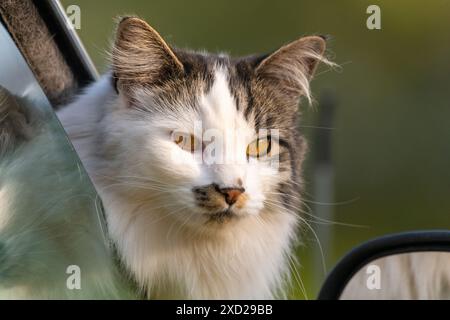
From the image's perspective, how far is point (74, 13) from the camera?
187 cm

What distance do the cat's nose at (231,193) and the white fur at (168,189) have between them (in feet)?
0.06

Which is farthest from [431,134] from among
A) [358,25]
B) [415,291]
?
[415,291]

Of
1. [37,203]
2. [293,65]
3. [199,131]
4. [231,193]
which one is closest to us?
[37,203]

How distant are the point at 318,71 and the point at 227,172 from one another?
2.39 ft

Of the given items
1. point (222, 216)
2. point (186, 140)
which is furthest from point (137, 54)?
point (222, 216)

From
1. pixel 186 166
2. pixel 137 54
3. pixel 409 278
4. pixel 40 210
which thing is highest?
pixel 137 54

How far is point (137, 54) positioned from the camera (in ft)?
5.83

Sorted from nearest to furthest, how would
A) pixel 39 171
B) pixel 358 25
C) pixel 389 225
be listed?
pixel 39 171, pixel 389 225, pixel 358 25

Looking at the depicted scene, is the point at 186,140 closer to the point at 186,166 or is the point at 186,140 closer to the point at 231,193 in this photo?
the point at 186,166

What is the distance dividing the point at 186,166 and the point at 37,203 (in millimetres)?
507

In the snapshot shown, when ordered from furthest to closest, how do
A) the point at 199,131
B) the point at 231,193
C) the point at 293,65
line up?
the point at 293,65
the point at 199,131
the point at 231,193

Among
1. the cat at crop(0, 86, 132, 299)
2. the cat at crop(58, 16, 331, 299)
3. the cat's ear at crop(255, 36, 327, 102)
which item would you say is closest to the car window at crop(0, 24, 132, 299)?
the cat at crop(0, 86, 132, 299)

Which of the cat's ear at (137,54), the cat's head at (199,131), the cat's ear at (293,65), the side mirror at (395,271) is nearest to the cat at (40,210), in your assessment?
the cat's head at (199,131)
